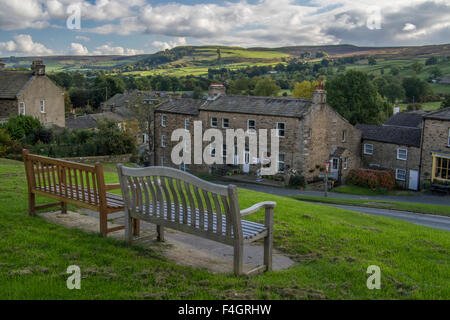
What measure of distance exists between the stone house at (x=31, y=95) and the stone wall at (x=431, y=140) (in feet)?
126

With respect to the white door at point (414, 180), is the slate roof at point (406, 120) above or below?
above

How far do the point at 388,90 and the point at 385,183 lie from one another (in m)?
76.2

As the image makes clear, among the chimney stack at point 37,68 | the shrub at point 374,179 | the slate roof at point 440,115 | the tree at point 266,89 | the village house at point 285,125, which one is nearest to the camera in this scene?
the slate roof at point 440,115

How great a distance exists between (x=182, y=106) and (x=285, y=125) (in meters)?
12.6

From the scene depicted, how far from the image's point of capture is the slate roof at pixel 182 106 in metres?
45.1

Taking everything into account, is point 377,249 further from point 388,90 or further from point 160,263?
point 388,90

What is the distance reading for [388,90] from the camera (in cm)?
10844

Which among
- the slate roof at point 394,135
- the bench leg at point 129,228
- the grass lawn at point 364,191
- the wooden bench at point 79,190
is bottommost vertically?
the grass lawn at point 364,191

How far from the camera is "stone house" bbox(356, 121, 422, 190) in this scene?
39500mm

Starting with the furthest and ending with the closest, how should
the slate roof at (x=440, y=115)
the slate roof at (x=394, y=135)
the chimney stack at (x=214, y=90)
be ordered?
the chimney stack at (x=214, y=90) → the slate roof at (x=394, y=135) → the slate roof at (x=440, y=115)

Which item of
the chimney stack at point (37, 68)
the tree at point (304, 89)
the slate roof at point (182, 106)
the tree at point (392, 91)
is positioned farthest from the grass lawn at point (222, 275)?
the tree at point (392, 91)

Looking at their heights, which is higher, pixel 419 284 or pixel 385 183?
pixel 419 284

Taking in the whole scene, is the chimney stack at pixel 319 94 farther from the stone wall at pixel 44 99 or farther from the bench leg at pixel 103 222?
the bench leg at pixel 103 222
